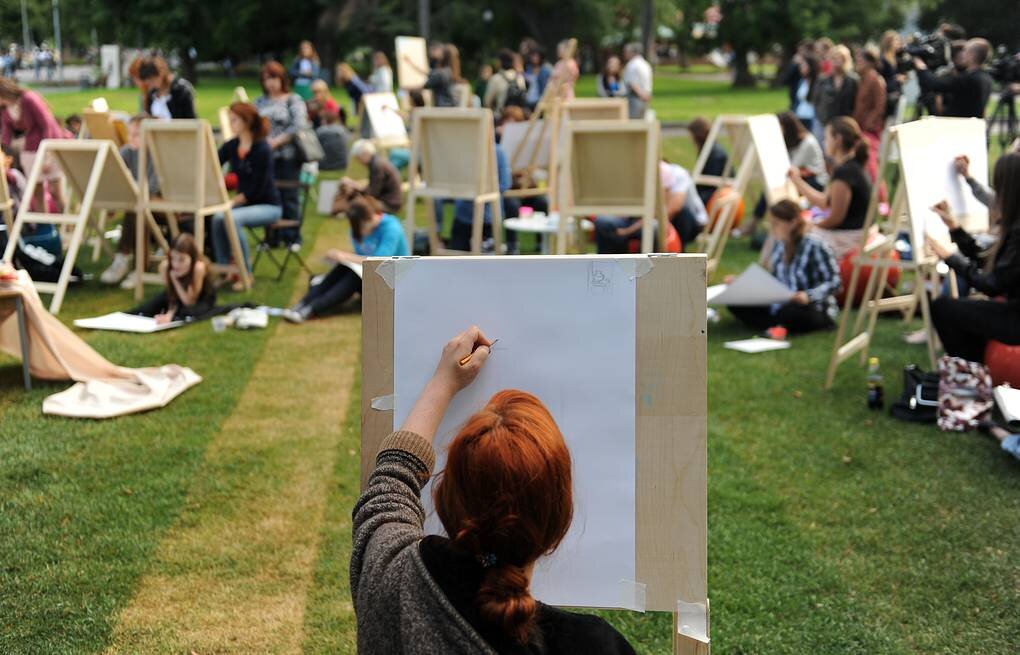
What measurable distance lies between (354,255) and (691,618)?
5.70m

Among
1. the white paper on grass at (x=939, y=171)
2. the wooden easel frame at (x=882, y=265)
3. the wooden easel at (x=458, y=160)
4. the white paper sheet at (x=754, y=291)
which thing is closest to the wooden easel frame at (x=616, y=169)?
the white paper sheet at (x=754, y=291)

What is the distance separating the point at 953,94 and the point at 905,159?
6.04 metres

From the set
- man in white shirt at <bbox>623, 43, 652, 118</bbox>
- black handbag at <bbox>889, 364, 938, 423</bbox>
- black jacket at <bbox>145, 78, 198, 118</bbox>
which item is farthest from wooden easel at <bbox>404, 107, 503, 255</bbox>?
man in white shirt at <bbox>623, 43, 652, 118</bbox>

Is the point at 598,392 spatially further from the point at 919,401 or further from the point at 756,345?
the point at 756,345

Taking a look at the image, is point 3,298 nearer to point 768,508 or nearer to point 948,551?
point 768,508

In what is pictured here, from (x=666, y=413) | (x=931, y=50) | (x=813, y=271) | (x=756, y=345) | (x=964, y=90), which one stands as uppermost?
(x=931, y=50)

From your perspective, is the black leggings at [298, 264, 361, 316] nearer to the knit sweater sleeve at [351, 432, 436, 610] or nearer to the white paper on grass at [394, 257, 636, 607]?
the white paper on grass at [394, 257, 636, 607]

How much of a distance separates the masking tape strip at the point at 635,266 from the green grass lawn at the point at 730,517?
5.20 ft

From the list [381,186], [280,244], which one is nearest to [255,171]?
[381,186]

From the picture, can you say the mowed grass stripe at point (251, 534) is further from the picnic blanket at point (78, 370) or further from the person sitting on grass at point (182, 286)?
the person sitting on grass at point (182, 286)

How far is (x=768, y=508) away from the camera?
434 cm

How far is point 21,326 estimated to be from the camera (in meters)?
5.68

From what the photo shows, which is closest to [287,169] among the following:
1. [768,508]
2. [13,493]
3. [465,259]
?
[13,493]

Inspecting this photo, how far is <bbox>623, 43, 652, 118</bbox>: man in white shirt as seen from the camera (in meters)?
14.6
